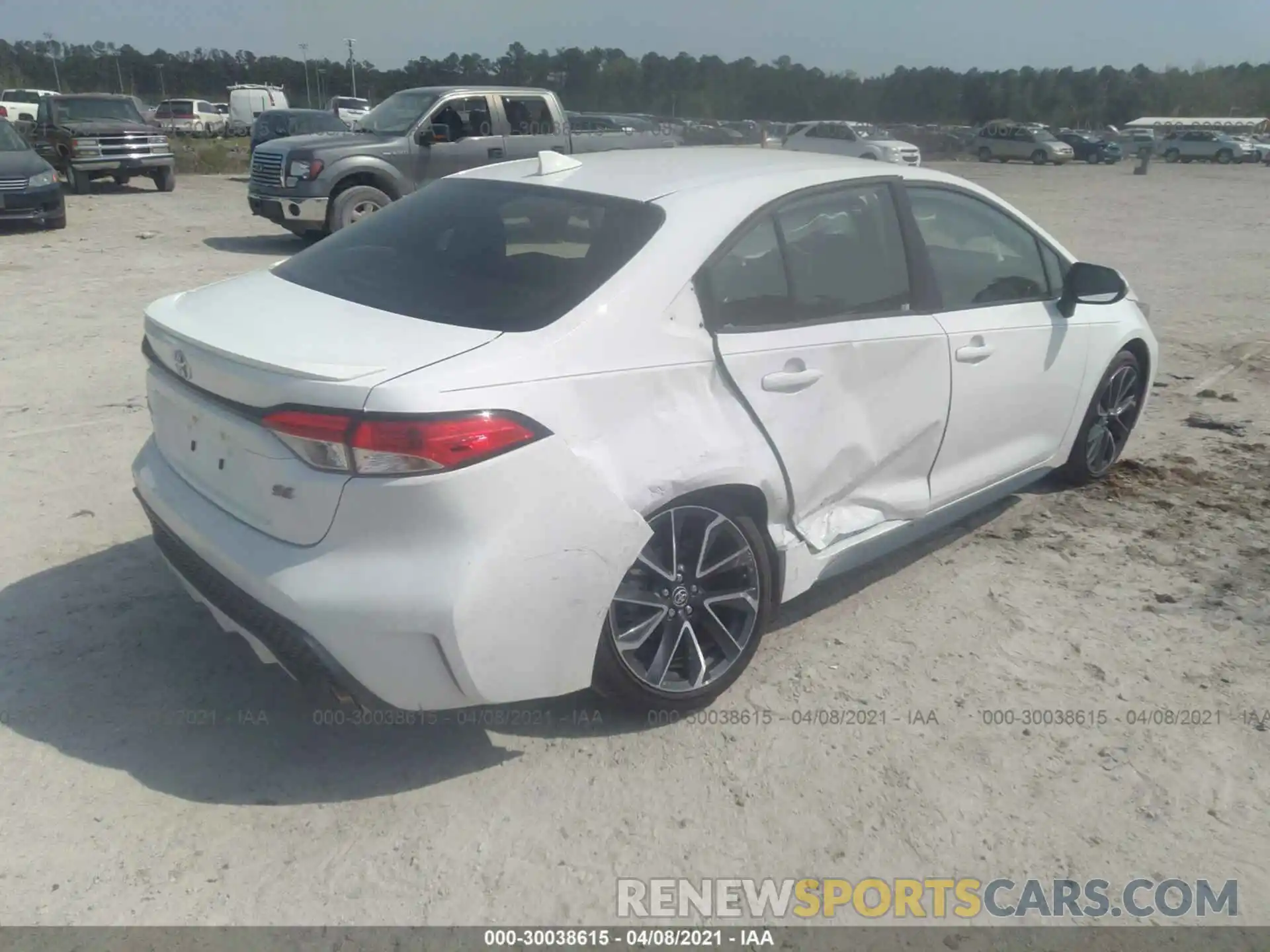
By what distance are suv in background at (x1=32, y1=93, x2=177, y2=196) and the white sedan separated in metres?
18.2

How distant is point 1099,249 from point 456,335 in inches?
551

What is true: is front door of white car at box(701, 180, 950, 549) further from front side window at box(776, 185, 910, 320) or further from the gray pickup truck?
the gray pickup truck

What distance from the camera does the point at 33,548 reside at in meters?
4.37

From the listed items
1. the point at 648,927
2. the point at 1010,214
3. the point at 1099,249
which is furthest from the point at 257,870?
the point at 1099,249

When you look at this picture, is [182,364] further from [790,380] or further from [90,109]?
[90,109]

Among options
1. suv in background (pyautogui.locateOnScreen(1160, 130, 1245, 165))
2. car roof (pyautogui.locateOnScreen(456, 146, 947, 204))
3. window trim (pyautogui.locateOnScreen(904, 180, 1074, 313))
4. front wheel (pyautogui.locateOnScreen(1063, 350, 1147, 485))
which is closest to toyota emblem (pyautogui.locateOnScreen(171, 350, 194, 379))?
car roof (pyautogui.locateOnScreen(456, 146, 947, 204))

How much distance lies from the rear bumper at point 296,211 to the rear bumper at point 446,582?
10.6 metres

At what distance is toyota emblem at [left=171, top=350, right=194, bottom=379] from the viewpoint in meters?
3.08

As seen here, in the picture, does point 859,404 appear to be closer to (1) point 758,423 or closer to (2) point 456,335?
(1) point 758,423

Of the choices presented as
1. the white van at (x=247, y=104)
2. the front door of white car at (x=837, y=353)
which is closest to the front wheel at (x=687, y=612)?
the front door of white car at (x=837, y=353)

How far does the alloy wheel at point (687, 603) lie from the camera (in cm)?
315

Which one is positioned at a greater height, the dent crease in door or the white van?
the dent crease in door

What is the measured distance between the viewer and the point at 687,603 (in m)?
3.29

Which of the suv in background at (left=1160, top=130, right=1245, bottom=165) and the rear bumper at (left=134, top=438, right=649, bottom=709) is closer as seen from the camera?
the rear bumper at (left=134, top=438, right=649, bottom=709)
